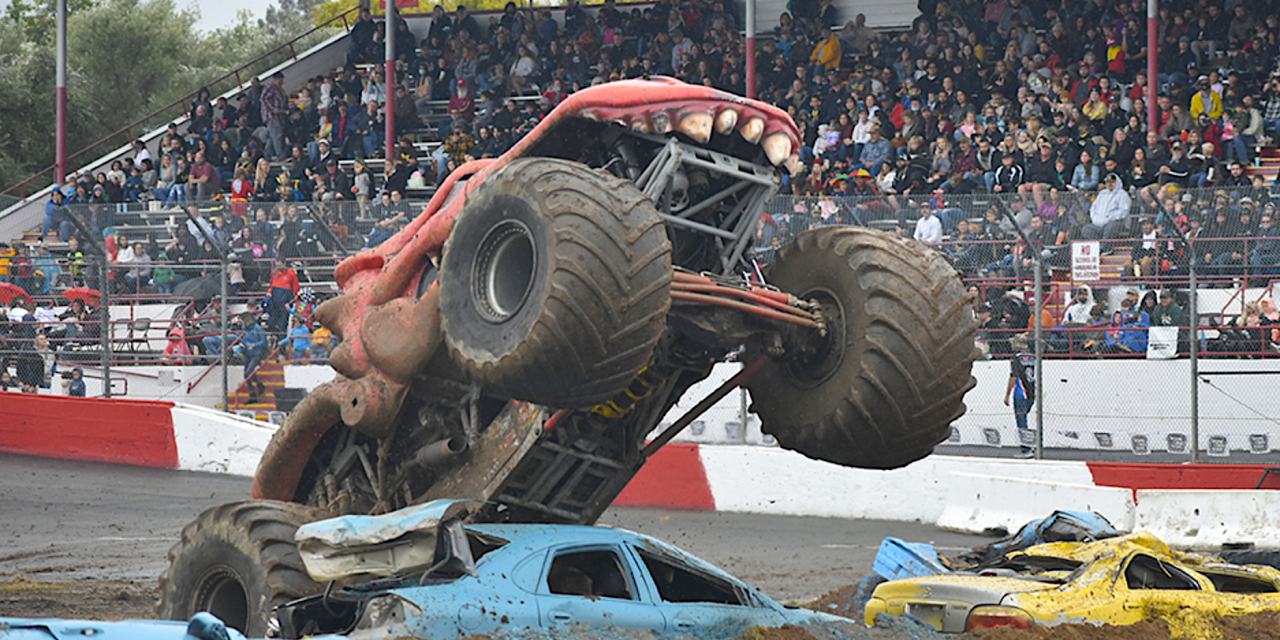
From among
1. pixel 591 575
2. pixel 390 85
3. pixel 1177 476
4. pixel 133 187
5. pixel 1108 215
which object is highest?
pixel 390 85

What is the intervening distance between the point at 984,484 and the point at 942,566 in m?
5.52

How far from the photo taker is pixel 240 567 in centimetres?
714

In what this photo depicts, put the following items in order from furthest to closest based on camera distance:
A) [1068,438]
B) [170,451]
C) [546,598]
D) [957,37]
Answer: [957,37], [170,451], [1068,438], [546,598]

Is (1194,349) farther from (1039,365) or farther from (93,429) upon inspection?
(93,429)

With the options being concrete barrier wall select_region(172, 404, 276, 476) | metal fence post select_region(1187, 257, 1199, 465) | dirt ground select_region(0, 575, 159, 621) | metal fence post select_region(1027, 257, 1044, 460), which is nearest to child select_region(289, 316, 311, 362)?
concrete barrier wall select_region(172, 404, 276, 476)

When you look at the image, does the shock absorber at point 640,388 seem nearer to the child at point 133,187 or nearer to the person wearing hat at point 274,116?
the person wearing hat at point 274,116

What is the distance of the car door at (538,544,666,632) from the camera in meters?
6.23

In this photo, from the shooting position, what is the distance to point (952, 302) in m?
6.94

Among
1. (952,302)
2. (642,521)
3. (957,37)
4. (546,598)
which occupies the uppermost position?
(957,37)

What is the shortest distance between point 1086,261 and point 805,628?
8591mm

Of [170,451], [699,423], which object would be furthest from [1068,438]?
[170,451]

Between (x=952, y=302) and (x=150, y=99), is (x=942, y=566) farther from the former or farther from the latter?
(x=150, y=99)

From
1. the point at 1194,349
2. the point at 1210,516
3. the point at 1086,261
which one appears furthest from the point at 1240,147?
the point at 1210,516

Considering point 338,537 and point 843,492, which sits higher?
point 338,537
